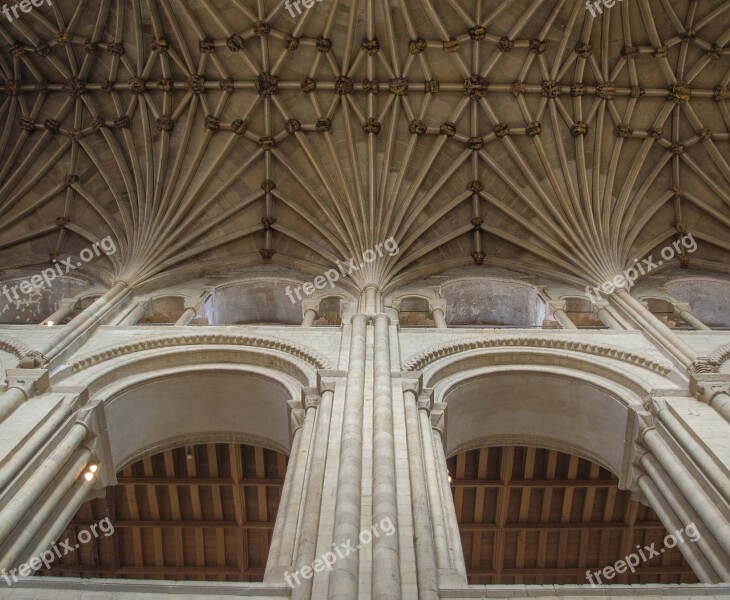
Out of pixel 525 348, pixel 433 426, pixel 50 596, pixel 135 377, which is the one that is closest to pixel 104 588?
pixel 50 596

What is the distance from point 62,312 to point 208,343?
4102mm

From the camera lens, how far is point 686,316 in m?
14.4

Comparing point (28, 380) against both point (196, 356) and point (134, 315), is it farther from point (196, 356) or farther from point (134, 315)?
point (134, 315)

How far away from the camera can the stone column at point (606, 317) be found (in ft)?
43.8

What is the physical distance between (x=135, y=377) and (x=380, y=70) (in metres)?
10.7

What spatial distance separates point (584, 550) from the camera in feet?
52.5

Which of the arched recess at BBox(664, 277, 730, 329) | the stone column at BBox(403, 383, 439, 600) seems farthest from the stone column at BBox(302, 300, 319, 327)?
the arched recess at BBox(664, 277, 730, 329)

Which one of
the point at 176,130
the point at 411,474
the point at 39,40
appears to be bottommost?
the point at 411,474

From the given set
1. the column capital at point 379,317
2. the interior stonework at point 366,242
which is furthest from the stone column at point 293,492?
the column capital at point 379,317

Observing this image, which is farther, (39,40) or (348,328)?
(39,40)

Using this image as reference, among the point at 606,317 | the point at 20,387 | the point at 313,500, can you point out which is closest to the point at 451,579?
the point at 313,500

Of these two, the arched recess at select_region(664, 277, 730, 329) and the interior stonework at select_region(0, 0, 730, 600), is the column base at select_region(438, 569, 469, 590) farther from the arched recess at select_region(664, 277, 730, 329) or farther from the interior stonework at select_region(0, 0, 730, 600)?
the arched recess at select_region(664, 277, 730, 329)

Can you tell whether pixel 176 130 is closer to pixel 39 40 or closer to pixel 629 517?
pixel 39 40

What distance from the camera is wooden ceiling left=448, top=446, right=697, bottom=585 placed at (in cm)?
1553
